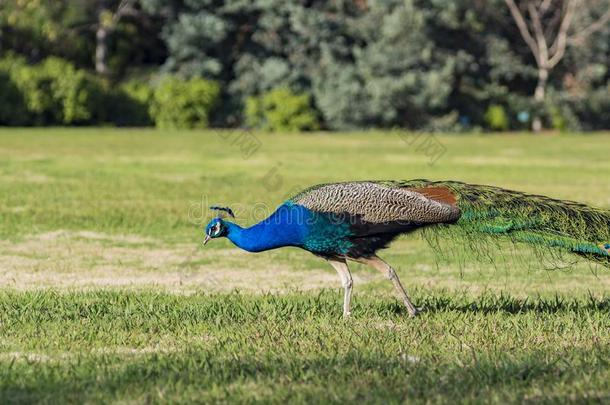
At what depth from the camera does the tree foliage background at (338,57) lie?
138ft

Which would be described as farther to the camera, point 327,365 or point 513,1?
point 513,1

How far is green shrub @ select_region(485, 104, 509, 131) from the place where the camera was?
44.1 metres

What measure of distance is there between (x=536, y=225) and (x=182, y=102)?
1338 inches

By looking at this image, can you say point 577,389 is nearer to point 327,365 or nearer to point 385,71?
point 327,365

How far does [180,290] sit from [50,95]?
1246 inches

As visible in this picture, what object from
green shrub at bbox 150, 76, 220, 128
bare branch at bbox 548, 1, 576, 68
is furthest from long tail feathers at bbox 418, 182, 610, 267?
bare branch at bbox 548, 1, 576, 68

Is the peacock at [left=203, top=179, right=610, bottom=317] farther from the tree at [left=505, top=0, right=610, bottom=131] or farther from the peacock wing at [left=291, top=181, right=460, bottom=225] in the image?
the tree at [left=505, top=0, right=610, bottom=131]

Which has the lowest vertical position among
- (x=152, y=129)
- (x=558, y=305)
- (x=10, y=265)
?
(x=152, y=129)

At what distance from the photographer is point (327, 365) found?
21.8 feet

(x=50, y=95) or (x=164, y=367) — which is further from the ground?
(x=164, y=367)

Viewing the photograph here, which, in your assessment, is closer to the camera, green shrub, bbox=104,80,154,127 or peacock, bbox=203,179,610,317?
peacock, bbox=203,179,610,317

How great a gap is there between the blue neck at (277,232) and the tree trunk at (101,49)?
35.6 m

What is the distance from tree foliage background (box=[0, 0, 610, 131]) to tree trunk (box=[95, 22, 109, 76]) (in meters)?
0.11

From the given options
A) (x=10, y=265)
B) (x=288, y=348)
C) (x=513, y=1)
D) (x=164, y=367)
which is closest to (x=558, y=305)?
Answer: (x=288, y=348)
